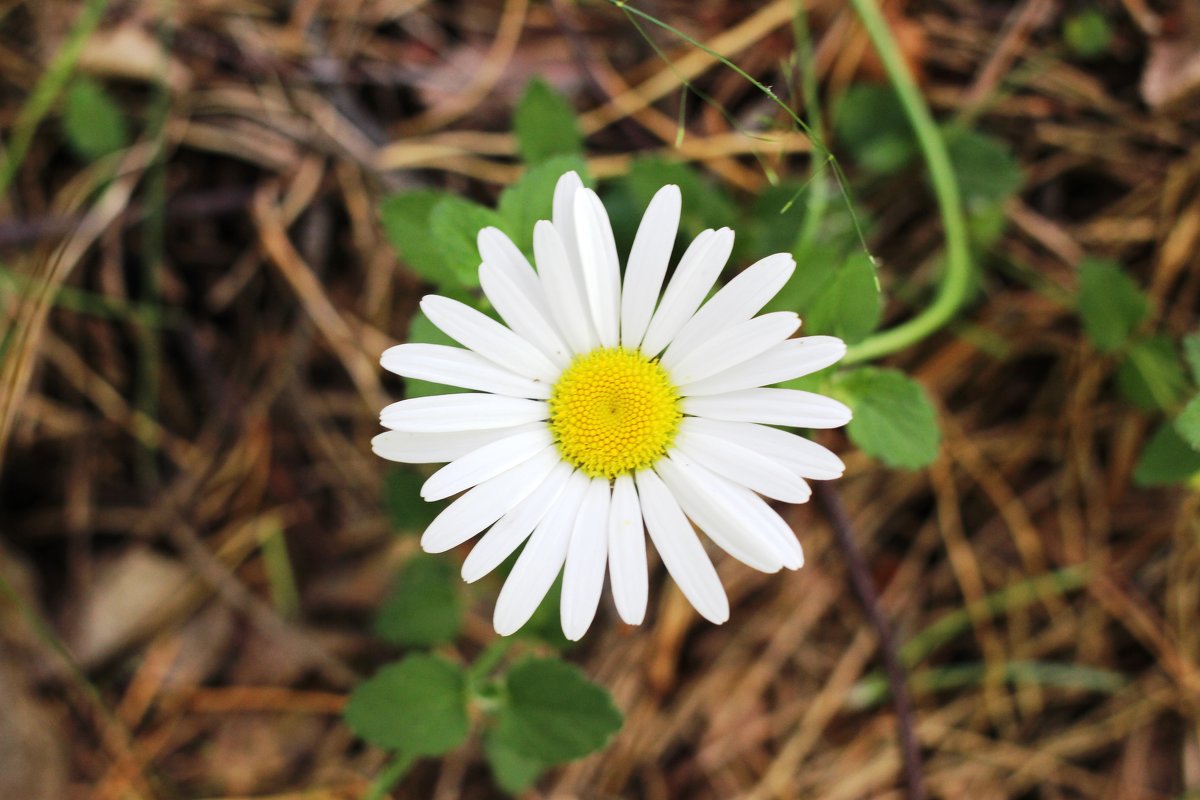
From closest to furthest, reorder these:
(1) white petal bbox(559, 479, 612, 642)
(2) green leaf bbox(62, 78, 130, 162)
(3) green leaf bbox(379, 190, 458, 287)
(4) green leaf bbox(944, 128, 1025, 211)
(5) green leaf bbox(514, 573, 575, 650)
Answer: (1) white petal bbox(559, 479, 612, 642) < (3) green leaf bbox(379, 190, 458, 287) < (5) green leaf bbox(514, 573, 575, 650) < (4) green leaf bbox(944, 128, 1025, 211) < (2) green leaf bbox(62, 78, 130, 162)

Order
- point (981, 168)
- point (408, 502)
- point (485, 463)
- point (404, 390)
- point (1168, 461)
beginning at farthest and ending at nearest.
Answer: point (404, 390) < point (981, 168) < point (408, 502) < point (1168, 461) < point (485, 463)

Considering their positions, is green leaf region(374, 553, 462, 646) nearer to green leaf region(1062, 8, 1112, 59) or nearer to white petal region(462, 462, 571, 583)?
white petal region(462, 462, 571, 583)

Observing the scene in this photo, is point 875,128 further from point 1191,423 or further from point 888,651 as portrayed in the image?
point 888,651

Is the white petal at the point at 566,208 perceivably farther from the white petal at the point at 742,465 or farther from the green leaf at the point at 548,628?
the green leaf at the point at 548,628

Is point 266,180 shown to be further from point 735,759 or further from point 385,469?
point 735,759

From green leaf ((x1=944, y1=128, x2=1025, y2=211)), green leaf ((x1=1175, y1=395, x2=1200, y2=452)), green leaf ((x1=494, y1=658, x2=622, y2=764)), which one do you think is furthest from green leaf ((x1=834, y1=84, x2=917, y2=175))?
green leaf ((x1=494, y1=658, x2=622, y2=764))

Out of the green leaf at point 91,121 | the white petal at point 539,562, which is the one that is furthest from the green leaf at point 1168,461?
the green leaf at point 91,121

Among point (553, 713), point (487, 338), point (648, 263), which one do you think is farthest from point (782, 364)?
point (553, 713)

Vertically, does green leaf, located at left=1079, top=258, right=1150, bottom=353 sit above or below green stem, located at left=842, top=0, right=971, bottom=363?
below
